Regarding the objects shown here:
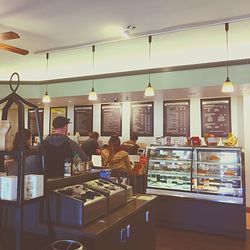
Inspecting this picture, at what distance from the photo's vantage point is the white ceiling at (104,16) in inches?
125

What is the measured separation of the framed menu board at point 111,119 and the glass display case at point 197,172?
227 centimetres

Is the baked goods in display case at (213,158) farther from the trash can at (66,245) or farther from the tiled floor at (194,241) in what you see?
the trash can at (66,245)

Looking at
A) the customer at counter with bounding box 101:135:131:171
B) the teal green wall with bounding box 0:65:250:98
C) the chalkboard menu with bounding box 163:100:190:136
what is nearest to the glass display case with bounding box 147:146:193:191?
the customer at counter with bounding box 101:135:131:171

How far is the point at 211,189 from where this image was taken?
4.63 m

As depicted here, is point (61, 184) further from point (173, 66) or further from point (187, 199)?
point (173, 66)

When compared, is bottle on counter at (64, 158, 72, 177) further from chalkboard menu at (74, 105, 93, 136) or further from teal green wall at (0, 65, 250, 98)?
chalkboard menu at (74, 105, 93, 136)

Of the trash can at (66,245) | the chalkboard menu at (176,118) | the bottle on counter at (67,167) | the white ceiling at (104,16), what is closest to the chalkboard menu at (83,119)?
the chalkboard menu at (176,118)

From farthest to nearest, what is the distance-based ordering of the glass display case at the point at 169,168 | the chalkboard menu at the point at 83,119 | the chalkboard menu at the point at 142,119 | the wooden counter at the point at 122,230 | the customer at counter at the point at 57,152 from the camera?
the chalkboard menu at the point at 83,119, the chalkboard menu at the point at 142,119, the glass display case at the point at 169,168, the customer at counter at the point at 57,152, the wooden counter at the point at 122,230

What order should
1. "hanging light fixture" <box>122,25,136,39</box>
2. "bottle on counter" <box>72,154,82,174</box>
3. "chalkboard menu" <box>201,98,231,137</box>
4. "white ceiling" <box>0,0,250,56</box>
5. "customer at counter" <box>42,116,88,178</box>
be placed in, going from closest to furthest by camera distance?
"customer at counter" <box>42,116,88,178</box>
"bottle on counter" <box>72,154,82,174</box>
"white ceiling" <box>0,0,250,56</box>
"hanging light fixture" <box>122,25,136,39</box>
"chalkboard menu" <box>201,98,231,137</box>

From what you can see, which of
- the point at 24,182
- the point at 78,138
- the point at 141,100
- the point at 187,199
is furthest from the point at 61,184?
the point at 78,138

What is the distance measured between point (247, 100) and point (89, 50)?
11.0ft

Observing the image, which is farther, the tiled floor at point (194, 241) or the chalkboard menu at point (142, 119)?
the chalkboard menu at point (142, 119)

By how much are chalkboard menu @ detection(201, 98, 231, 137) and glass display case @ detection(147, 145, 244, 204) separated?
1399 millimetres

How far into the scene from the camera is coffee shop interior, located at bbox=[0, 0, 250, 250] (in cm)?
218
